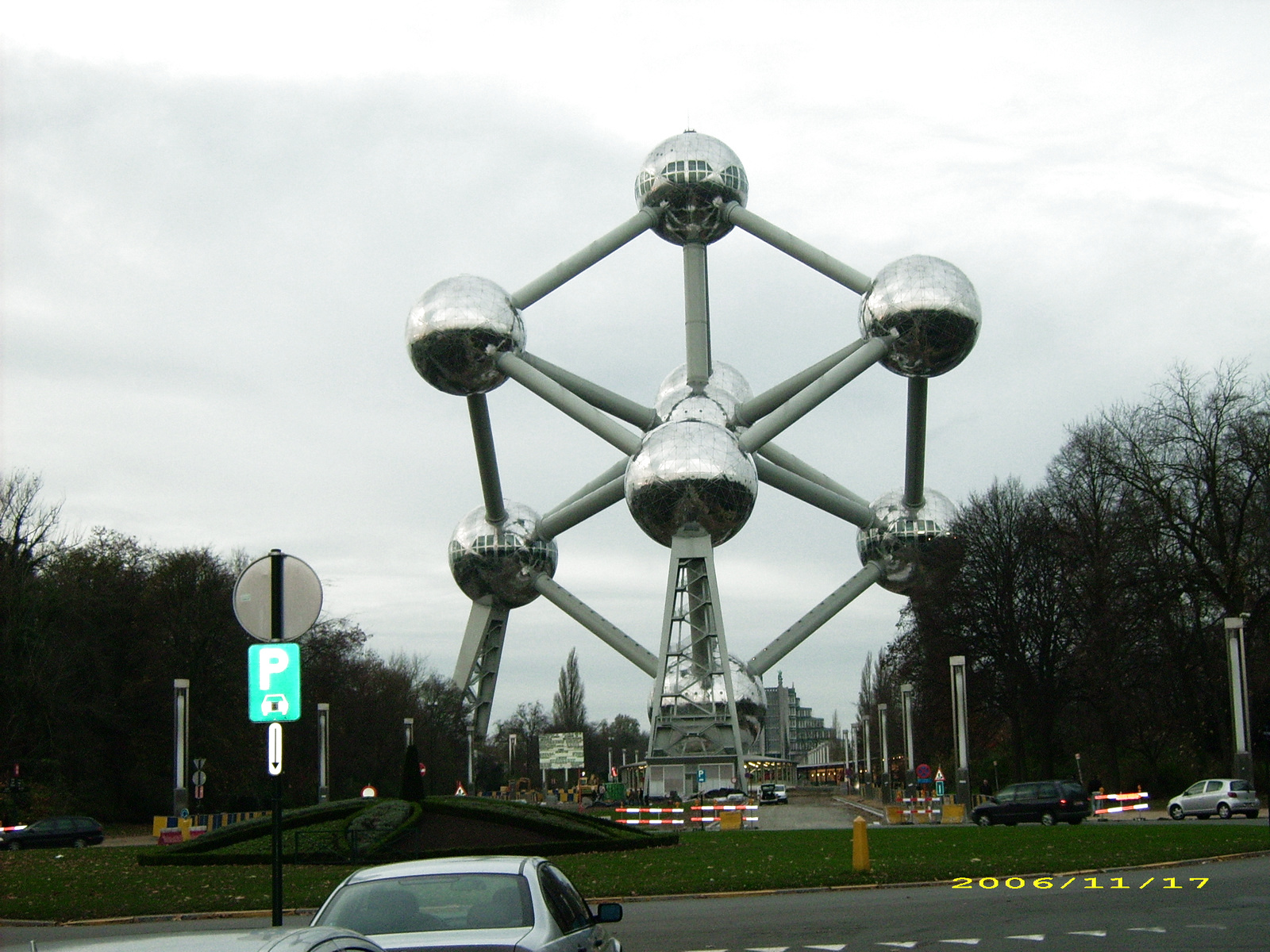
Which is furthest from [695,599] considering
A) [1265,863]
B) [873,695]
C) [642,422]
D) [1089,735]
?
[873,695]

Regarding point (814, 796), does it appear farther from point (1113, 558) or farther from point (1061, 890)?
point (1061, 890)

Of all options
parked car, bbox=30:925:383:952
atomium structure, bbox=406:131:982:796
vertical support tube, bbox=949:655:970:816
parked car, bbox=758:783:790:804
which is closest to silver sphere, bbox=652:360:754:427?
atomium structure, bbox=406:131:982:796

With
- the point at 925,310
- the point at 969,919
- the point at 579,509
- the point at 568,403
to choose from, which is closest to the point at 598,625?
the point at 579,509

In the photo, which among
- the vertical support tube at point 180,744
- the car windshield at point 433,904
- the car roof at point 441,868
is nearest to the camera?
the car windshield at point 433,904

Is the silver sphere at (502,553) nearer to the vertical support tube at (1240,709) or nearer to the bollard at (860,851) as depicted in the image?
the vertical support tube at (1240,709)

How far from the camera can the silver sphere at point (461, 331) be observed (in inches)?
1431

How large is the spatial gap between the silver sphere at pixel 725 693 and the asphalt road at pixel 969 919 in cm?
2095

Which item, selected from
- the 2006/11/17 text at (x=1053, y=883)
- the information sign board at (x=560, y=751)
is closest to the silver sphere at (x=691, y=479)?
the 2006/11/17 text at (x=1053, y=883)

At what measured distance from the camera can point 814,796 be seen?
59.9 metres

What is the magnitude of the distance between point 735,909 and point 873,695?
89067mm

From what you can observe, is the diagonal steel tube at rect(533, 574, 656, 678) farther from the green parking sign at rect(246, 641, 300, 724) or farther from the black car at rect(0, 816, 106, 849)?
the green parking sign at rect(246, 641, 300, 724)

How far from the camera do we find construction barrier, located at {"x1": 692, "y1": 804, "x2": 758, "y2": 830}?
100.0 ft

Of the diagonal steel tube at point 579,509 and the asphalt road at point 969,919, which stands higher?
the diagonal steel tube at point 579,509

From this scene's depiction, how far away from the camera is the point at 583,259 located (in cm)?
3766
